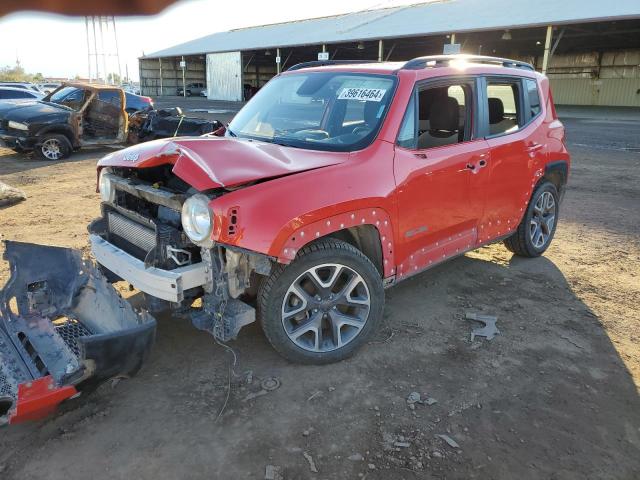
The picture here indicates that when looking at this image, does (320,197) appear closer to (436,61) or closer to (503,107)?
(436,61)

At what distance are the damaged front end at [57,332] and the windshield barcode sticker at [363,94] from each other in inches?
84.7

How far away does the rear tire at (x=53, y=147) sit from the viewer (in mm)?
11273

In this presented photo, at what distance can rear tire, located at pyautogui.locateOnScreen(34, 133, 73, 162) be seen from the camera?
444 inches

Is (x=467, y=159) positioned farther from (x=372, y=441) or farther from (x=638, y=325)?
(x=372, y=441)

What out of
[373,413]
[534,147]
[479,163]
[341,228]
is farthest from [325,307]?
[534,147]

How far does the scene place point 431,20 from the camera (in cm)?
2755

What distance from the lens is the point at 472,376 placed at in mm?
3318

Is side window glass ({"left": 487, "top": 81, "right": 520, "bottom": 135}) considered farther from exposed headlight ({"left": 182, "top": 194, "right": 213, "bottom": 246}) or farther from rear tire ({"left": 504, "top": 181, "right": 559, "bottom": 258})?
exposed headlight ({"left": 182, "top": 194, "right": 213, "bottom": 246})

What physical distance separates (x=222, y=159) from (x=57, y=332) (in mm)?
1472

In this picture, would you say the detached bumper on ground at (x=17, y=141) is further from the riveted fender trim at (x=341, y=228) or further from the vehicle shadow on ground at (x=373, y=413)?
the riveted fender trim at (x=341, y=228)

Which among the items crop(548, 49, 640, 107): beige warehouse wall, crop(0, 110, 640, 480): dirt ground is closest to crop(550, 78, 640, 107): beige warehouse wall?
crop(548, 49, 640, 107): beige warehouse wall

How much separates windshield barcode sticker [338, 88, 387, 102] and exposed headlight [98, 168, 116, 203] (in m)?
1.81

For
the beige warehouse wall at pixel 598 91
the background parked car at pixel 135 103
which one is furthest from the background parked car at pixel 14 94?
the beige warehouse wall at pixel 598 91

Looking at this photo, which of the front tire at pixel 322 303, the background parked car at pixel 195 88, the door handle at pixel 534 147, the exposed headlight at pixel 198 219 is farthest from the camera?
the background parked car at pixel 195 88
